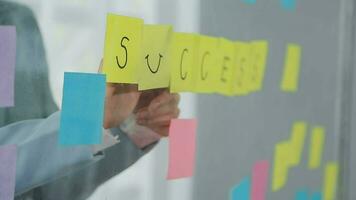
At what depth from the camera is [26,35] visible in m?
0.53

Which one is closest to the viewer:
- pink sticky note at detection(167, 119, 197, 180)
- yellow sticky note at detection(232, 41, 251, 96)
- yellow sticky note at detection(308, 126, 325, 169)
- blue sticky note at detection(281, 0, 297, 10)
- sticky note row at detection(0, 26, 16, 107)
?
sticky note row at detection(0, 26, 16, 107)

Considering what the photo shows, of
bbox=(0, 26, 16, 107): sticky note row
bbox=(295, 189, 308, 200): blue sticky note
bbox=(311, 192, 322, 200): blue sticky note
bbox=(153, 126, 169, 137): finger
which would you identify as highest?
bbox=(0, 26, 16, 107): sticky note row

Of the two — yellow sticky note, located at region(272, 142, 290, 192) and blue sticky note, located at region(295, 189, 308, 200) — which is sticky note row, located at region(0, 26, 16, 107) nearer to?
yellow sticky note, located at region(272, 142, 290, 192)

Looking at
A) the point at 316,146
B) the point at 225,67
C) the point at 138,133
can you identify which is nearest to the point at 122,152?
the point at 138,133

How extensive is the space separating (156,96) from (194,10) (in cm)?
14

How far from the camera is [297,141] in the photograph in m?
1.07

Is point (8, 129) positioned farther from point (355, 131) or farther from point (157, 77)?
point (355, 131)

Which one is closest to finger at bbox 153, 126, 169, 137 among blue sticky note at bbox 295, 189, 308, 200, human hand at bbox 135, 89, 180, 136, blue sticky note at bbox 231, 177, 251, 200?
human hand at bbox 135, 89, 180, 136

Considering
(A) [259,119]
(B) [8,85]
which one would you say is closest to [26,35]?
(B) [8,85]

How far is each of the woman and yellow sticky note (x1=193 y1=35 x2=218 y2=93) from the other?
0.13 meters

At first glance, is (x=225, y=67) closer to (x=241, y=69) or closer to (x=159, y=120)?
(x=241, y=69)

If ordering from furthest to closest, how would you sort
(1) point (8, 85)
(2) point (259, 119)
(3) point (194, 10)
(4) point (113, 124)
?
1. (2) point (259, 119)
2. (3) point (194, 10)
3. (4) point (113, 124)
4. (1) point (8, 85)

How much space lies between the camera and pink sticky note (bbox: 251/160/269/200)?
92cm

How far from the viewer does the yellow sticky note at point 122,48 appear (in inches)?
23.8
